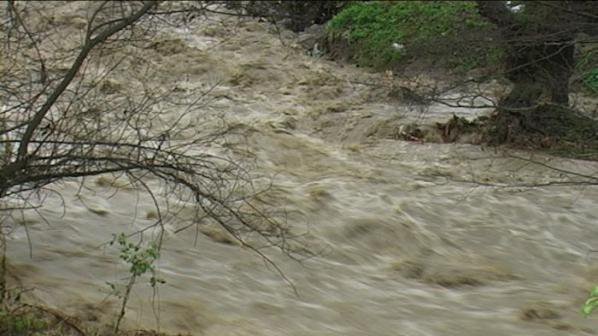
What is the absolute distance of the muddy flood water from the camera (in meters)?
5.62

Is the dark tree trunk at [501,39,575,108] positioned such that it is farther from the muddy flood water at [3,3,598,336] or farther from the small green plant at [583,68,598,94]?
the muddy flood water at [3,3,598,336]

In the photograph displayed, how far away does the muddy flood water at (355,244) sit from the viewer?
5.62 metres

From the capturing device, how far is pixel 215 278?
606cm

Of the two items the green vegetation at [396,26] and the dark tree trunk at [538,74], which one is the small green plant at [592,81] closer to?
the dark tree trunk at [538,74]

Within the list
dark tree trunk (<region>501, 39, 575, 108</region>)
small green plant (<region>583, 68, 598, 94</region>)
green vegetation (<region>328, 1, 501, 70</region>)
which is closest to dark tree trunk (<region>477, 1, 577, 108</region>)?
dark tree trunk (<region>501, 39, 575, 108</region>)

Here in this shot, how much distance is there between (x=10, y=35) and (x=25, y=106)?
392 millimetres

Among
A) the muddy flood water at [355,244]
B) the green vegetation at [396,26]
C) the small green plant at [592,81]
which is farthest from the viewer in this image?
the green vegetation at [396,26]

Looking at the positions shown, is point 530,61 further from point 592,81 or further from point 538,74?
point 592,81

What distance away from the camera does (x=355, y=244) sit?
746 centimetres

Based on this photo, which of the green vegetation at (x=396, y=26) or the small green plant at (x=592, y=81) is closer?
the small green plant at (x=592, y=81)

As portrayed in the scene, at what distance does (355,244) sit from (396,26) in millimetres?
7472

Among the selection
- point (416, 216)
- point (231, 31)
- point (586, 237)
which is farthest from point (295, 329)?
point (231, 31)

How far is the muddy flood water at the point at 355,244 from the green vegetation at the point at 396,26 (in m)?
1.57

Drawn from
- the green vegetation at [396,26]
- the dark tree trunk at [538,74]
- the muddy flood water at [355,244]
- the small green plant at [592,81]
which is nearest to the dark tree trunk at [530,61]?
the dark tree trunk at [538,74]
